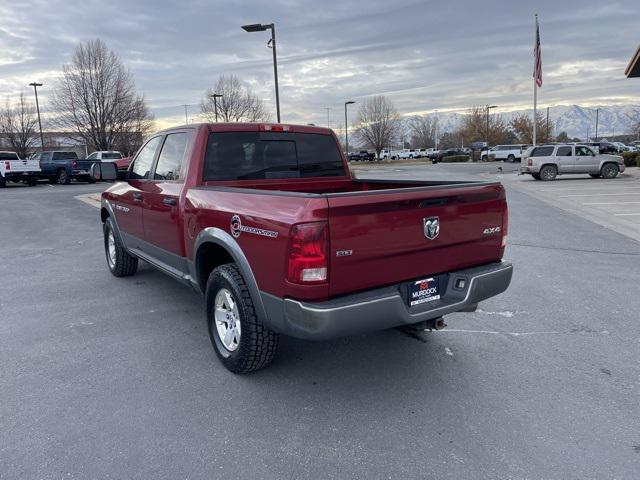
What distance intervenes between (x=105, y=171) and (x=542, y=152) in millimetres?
23967

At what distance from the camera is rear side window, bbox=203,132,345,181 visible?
451cm

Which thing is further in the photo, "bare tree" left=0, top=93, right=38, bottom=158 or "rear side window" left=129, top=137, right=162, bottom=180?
"bare tree" left=0, top=93, right=38, bottom=158

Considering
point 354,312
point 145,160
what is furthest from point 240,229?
point 145,160

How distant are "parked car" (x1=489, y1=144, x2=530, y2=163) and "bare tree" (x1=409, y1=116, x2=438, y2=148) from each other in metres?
60.2

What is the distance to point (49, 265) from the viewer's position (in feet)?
25.5

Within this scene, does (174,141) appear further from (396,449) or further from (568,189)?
(568,189)

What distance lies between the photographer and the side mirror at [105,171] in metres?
5.85

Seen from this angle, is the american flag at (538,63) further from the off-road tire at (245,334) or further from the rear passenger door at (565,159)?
the off-road tire at (245,334)

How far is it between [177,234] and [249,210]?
1403 mm

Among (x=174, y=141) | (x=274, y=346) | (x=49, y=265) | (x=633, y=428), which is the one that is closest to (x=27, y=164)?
(x=49, y=265)

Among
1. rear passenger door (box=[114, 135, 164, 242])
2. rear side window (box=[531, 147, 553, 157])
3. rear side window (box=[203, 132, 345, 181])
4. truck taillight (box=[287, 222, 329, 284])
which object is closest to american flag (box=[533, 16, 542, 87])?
rear side window (box=[531, 147, 553, 157])

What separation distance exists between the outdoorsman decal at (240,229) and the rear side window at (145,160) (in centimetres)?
227

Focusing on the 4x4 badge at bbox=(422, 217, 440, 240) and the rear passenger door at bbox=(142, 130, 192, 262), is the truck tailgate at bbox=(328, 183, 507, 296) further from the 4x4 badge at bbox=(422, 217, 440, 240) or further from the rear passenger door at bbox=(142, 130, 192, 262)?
the rear passenger door at bbox=(142, 130, 192, 262)

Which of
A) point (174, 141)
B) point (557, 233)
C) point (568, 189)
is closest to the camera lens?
point (174, 141)
